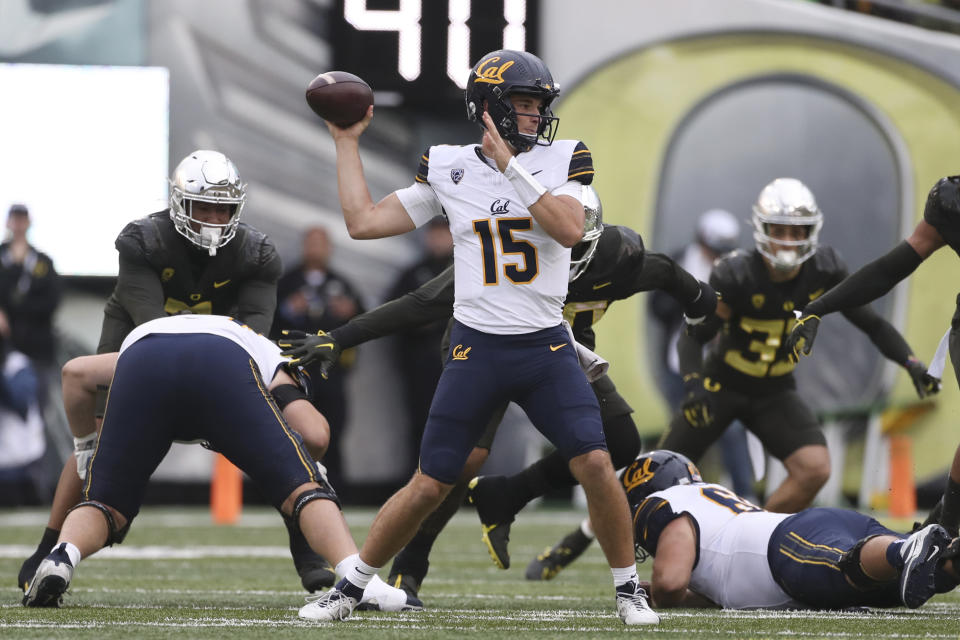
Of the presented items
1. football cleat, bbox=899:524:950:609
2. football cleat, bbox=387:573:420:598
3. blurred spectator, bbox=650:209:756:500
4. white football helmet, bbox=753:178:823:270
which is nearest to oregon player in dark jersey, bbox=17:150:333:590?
football cleat, bbox=387:573:420:598

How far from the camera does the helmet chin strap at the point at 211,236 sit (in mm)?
5383

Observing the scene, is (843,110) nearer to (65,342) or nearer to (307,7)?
(307,7)

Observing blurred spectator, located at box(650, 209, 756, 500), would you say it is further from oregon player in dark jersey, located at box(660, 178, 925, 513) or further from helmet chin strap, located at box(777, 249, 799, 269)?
helmet chin strap, located at box(777, 249, 799, 269)

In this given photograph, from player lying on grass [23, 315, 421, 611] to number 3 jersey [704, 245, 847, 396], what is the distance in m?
2.50

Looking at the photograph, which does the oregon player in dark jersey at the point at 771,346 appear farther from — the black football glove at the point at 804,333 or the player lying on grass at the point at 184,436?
the player lying on grass at the point at 184,436

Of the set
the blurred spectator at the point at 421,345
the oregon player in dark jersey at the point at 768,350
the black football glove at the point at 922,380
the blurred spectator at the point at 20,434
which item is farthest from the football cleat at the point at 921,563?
the blurred spectator at the point at 20,434

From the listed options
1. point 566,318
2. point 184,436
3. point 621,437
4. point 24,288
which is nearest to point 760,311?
point 621,437

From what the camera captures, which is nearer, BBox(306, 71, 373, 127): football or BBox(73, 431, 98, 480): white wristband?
BBox(306, 71, 373, 127): football

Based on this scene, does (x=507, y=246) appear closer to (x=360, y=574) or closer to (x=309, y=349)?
(x=309, y=349)

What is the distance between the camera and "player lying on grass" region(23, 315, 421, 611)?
14.4 ft

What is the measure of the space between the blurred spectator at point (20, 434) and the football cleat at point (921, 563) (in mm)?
7747

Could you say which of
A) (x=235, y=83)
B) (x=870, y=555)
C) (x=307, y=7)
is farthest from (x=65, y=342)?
(x=870, y=555)

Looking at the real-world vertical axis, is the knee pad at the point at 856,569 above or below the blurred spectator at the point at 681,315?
above

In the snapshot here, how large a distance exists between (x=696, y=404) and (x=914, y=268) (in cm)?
157
